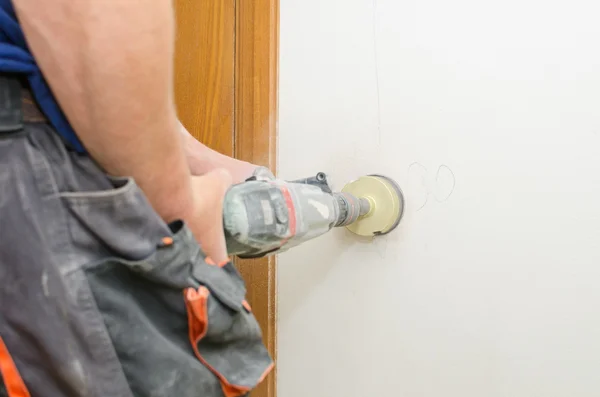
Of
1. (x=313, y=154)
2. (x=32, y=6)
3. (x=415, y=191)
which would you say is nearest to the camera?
(x=32, y=6)

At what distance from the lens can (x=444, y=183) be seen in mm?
671

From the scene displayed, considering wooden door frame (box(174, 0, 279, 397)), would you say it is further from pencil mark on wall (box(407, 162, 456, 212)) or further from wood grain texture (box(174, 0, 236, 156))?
pencil mark on wall (box(407, 162, 456, 212))

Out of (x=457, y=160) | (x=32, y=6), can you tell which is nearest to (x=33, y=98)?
(x=32, y=6)

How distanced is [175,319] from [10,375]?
11 centimetres

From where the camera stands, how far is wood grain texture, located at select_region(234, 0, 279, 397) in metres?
0.84

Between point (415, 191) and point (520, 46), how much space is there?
0.79ft

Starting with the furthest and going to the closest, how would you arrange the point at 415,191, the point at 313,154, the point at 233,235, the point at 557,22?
the point at 313,154 → the point at 415,191 → the point at 557,22 → the point at 233,235

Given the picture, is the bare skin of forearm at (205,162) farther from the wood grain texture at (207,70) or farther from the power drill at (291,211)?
the wood grain texture at (207,70)

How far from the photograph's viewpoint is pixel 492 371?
630mm

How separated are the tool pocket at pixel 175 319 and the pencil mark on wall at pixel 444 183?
1.29 feet

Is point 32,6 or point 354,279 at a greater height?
point 32,6

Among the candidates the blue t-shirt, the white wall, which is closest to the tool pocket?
the blue t-shirt

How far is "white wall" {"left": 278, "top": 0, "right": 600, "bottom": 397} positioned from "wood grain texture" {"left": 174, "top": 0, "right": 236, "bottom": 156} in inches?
4.4

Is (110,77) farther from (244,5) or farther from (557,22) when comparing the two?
(244,5)
